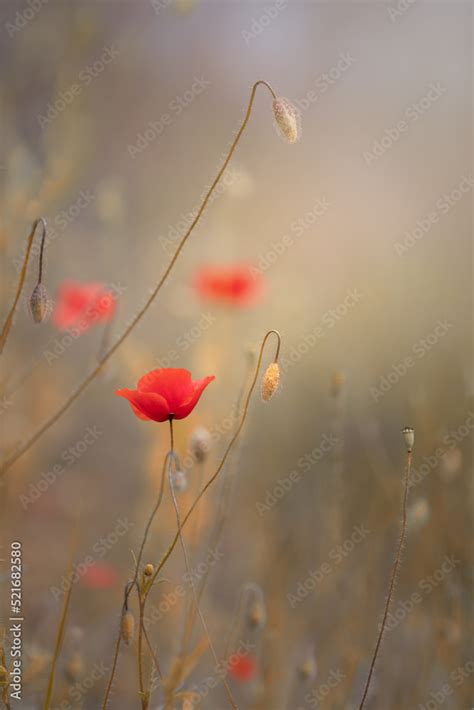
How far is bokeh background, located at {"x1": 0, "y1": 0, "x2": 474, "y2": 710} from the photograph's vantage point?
92.1 inches

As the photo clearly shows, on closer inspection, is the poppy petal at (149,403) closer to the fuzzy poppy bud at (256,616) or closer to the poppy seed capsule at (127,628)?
the poppy seed capsule at (127,628)

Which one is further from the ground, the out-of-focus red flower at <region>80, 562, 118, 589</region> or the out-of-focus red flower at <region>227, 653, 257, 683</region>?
the out-of-focus red flower at <region>227, 653, 257, 683</region>

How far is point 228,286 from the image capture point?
9.15 feet

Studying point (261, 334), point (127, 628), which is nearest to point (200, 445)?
point (127, 628)

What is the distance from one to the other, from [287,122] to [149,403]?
0.50 m

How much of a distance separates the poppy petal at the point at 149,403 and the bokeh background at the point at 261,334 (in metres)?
0.21

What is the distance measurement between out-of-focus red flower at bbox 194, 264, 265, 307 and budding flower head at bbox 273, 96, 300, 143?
146cm

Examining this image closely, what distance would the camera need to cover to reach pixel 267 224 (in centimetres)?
488

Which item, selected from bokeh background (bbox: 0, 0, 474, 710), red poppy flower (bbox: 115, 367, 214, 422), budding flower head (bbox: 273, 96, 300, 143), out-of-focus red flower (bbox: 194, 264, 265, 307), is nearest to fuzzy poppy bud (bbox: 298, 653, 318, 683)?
bokeh background (bbox: 0, 0, 474, 710)

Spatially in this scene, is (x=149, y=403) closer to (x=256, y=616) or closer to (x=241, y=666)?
(x=256, y=616)

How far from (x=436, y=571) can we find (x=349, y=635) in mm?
561

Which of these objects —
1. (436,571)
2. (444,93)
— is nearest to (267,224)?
(444,93)

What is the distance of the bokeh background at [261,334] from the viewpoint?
7.68ft

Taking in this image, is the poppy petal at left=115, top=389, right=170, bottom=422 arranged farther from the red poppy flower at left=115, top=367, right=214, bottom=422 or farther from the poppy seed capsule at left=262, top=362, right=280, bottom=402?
the poppy seed capsule at left=262, top=362, right=280, bottom=402
